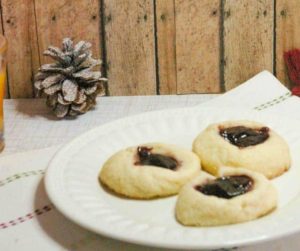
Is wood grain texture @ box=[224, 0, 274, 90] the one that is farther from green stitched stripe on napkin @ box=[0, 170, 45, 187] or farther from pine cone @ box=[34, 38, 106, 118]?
green stitched stripe on napkin @ box=[0, 170, 45, 187]

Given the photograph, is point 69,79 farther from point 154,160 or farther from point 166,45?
point 154,160

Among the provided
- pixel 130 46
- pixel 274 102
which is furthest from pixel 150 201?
pixel 130 46

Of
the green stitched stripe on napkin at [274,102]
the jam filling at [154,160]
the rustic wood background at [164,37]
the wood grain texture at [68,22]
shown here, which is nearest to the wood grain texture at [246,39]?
the rustic wood background at [164,37]

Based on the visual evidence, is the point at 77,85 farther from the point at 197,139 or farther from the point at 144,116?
the point at 197,139

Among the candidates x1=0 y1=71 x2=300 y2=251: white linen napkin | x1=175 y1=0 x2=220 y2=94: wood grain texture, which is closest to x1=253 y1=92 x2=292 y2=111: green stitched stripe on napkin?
x1=0 y1=71 x2=300 y2=251: white linen napkin

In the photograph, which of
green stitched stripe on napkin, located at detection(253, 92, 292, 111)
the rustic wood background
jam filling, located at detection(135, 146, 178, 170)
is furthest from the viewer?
the rustic wood background

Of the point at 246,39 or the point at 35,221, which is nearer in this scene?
the point at 35,221
